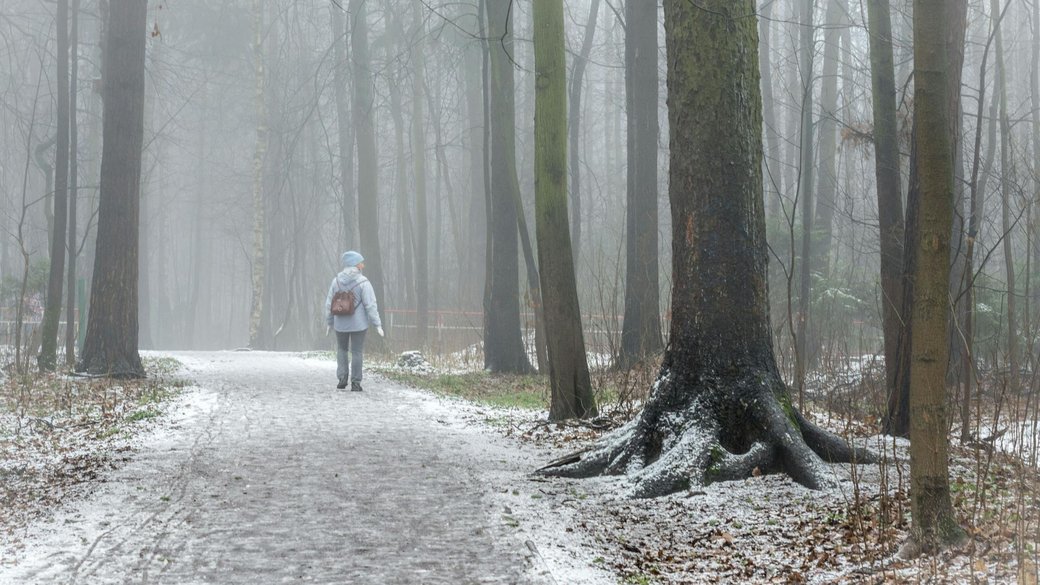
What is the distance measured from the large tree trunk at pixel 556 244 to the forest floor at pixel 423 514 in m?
0.42

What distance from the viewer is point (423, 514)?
6.54 metres

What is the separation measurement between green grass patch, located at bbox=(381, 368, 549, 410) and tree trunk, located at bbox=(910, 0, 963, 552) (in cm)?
779

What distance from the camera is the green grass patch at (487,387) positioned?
1346 cm

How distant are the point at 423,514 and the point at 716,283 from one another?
106 inches

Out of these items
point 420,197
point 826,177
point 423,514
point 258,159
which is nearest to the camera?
point 423,514

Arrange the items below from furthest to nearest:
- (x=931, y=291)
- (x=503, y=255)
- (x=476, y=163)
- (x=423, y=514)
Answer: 1. (x=476, y=163)
2. (x=503, y=255)
3. (x=423, y=514)
4. (x=931, y=291)

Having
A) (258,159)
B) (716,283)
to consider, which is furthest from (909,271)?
(258,159)

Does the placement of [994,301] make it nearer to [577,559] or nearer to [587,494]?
[587,494]

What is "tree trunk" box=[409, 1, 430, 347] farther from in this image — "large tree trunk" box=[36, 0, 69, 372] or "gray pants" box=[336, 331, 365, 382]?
"gray pants" box=[336, 331, 365, 382]

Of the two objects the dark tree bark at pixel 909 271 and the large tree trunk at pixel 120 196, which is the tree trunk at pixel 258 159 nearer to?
the large tree trunk at pixel 120 196

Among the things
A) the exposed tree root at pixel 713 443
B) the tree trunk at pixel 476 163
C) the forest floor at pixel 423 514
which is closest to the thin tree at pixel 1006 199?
the forest floor at pixel 423 514

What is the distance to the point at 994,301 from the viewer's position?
15055 mm

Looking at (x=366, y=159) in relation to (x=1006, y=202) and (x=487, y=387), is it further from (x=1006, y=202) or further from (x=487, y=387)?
(x=1006, y=202)

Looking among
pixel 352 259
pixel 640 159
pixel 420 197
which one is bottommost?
pixel 352 259
